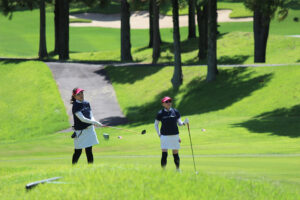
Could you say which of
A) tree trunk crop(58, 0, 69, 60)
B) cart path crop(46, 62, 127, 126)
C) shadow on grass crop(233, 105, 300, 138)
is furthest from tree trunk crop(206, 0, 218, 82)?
tree trunk crop(58, 0, 69, 60)

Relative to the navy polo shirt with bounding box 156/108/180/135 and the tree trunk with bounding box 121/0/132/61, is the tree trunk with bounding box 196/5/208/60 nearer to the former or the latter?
the tree trunk with bounding box 121/0/132/61

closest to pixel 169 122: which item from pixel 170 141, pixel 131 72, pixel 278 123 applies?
pixel 170 141

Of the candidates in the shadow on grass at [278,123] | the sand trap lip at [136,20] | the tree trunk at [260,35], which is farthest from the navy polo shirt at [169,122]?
the sand trap lip at [136,20]

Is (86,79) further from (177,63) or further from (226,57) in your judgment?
(226,57)

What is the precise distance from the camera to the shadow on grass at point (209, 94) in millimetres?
38812

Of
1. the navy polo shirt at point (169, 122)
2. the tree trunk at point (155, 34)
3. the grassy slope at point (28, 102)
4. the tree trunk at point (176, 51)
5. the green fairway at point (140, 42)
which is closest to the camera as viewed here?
the navy polo shirt at point (169, 122)

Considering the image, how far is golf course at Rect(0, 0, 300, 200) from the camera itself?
12359 millimetres

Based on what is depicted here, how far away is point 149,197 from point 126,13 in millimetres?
42369

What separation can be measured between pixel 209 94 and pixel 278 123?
10.4 meters

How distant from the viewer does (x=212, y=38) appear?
40688 mm

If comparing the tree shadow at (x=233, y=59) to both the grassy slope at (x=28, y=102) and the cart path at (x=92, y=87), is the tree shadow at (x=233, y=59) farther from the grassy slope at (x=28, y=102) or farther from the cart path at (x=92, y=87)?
the grassy slope at (x=28, y=102)

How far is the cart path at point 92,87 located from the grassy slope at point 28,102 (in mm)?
644

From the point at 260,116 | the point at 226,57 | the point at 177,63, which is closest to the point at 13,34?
the point at 226,57

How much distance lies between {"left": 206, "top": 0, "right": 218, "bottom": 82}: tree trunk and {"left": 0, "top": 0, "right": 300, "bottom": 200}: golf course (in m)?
0.67
